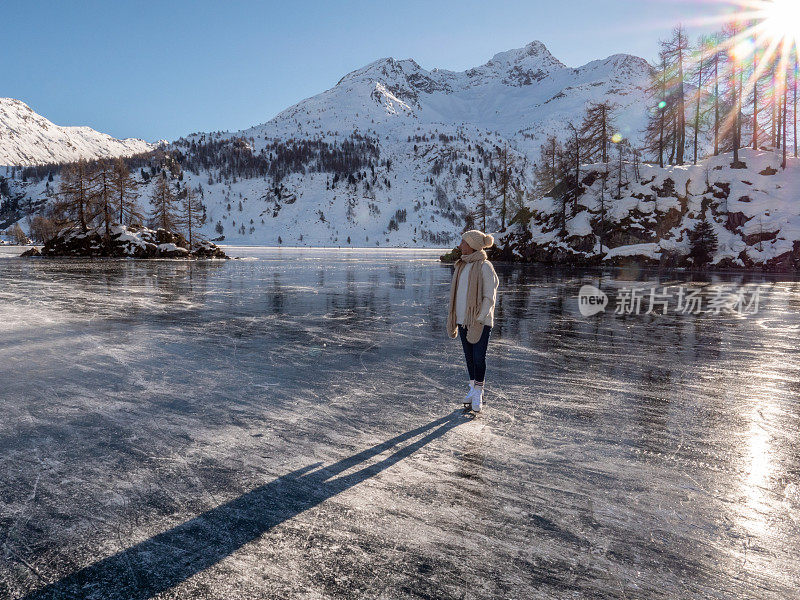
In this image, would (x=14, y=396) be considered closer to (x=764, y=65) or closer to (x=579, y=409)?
(x=579, y=409)

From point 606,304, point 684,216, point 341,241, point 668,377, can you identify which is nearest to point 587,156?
point 684,216

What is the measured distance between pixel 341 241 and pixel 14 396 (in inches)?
6015

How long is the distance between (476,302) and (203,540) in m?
3.49

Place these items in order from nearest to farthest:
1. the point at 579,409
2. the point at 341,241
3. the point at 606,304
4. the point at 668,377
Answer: the point at 579,409
the point at 668,377
the point at 606,304
the point at 341,241

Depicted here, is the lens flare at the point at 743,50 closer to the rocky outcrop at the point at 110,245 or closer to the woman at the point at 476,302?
the woman at the point at 476,302

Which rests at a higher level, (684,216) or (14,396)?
(684,216)

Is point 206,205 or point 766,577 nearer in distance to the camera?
point 766,577

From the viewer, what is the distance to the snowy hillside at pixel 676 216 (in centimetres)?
3142

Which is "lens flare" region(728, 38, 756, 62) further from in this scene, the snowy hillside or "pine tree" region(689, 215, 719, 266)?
"pine tree" region(689, 215, 719, 266)

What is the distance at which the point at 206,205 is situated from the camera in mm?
171250

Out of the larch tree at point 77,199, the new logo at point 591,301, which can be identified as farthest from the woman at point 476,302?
the larch tree at point 77,199

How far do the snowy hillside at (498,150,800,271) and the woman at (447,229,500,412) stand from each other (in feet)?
112

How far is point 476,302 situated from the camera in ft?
16.8

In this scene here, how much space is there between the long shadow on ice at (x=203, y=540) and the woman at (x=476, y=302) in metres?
1.72
